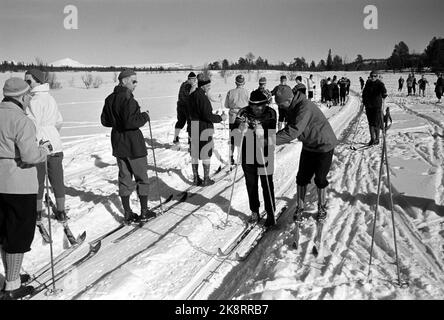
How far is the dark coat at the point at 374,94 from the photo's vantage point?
9.73 m

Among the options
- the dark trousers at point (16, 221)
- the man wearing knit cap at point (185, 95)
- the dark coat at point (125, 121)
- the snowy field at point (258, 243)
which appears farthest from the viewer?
Result: the man wearing knit cap at point (185, 95)

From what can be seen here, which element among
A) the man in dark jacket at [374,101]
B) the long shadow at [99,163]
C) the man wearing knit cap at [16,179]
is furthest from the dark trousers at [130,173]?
the man in dark jacket at [374,101]

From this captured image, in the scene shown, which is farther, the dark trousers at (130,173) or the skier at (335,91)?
the skier at (335,91)

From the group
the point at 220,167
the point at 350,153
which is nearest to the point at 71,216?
the point at 220,167

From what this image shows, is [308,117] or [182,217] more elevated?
[308,117]

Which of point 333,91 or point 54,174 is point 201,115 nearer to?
point 54,174

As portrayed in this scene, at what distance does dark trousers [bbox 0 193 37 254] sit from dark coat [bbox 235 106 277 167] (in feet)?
8.87

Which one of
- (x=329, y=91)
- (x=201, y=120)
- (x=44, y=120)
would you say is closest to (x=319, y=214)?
(x=201, y=120)

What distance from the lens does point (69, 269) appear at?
4.29 metres

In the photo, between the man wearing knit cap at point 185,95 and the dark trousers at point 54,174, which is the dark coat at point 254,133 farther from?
the man wearing knit cap at point 185,95

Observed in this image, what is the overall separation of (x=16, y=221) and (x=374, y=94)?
904 cm
